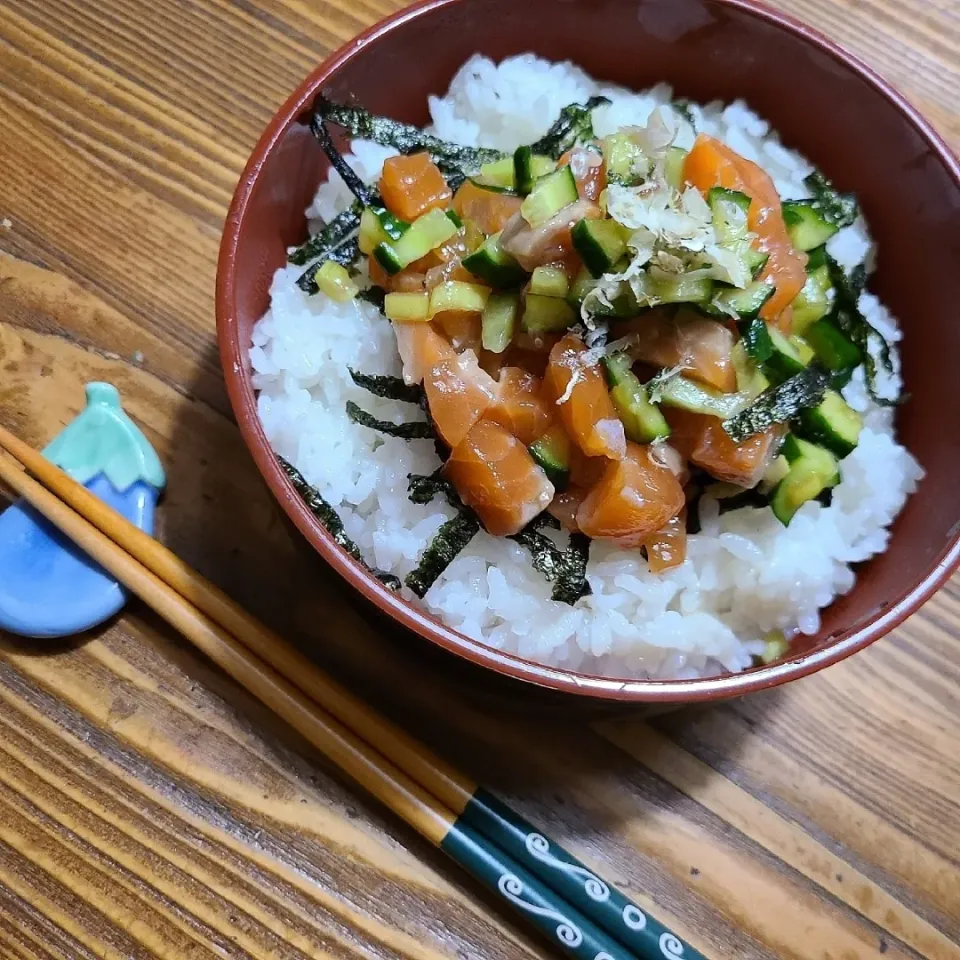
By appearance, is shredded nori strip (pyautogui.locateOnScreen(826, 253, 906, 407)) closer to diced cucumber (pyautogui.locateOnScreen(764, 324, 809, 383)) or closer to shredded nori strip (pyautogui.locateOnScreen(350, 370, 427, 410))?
diced cucumber (pyautogui.locateOnScreen(764, 324, 809, 383))

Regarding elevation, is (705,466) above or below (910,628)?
above

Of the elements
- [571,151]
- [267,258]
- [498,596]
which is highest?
[571,151]

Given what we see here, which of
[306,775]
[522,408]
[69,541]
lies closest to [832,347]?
[522,408]

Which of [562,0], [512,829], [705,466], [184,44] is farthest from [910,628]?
[184,44]

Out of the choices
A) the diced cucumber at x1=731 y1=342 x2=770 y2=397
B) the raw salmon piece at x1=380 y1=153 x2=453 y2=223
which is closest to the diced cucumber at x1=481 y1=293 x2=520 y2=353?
the raw salmon piece at x1=380 y1=153 x2=453 y2=223

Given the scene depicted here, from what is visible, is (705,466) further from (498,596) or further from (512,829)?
(512,829)

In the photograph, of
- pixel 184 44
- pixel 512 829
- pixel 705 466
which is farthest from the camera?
pixel 184 44

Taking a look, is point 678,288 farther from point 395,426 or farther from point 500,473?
point 395,426
